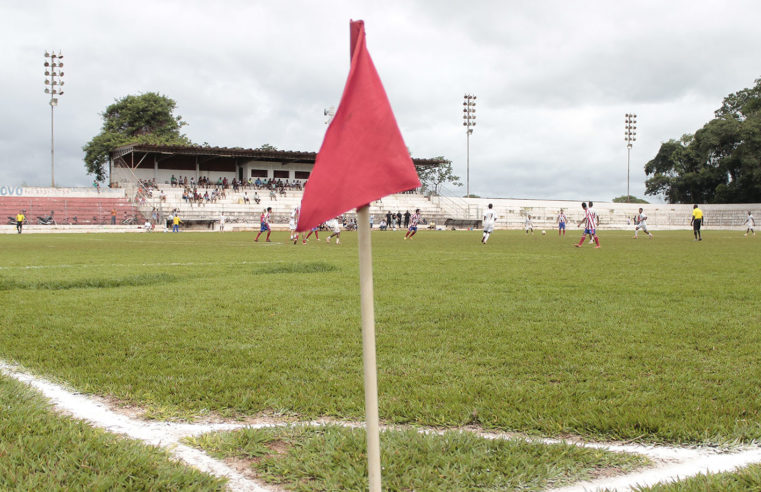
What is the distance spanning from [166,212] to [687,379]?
48.8 metres

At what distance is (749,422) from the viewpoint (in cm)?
315

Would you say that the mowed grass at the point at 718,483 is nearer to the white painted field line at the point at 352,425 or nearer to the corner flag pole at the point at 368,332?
the white painted field line at the point at 352,425

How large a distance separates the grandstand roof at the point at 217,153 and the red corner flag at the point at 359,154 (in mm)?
53289

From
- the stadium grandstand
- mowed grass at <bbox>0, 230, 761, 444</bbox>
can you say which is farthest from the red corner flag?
the stadium grandstand

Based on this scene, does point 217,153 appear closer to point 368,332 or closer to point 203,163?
point 203,163

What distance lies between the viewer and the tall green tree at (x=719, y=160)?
214 ft

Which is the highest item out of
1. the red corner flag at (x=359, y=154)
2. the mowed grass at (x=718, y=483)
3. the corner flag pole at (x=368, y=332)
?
the red corner flag at (x=359, y=154)

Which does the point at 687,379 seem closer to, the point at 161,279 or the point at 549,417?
the point at 549,417

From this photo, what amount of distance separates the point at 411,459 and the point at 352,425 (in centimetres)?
57

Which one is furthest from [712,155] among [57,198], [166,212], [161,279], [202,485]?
[202,485]

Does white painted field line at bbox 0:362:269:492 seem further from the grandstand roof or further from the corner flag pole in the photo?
the grandstand roof

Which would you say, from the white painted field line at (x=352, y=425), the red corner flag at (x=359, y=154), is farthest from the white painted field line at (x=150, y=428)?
the red corner flag at (x=359, y=154)

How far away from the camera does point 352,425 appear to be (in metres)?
3.20

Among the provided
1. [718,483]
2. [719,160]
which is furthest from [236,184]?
[718,483]
